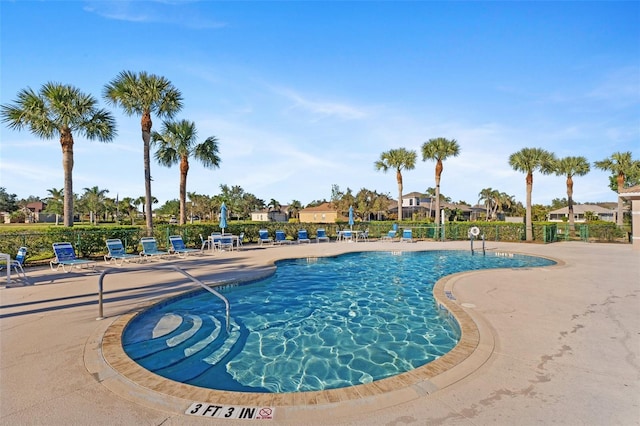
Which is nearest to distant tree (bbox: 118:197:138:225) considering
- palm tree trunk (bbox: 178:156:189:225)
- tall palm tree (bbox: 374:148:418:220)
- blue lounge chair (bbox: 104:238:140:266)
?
palm tree trunk (bbox: 178:156:189:225)

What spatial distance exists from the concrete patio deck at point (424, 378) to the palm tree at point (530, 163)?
848 inches

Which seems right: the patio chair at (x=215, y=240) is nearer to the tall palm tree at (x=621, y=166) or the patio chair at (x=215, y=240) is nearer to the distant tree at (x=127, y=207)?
Result: the tall palm tree at (x=621, y=166)

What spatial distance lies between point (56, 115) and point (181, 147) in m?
7.02

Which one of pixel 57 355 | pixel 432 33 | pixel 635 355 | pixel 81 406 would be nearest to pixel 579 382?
pixel 635 355

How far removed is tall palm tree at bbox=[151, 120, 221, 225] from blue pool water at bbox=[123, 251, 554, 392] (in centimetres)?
1412

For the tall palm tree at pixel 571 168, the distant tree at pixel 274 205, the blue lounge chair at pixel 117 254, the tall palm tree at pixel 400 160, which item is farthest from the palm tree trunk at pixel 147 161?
the distant tree at pixel 274 205

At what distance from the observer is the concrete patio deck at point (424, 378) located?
2912mm

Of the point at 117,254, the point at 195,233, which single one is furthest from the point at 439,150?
the point at 117,254

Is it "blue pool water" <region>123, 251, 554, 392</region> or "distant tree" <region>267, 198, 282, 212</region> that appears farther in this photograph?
"distant tree" <region>267, 198, 282, 212</region>

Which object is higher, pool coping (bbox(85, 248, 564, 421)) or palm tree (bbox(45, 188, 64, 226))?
palm tree (bbox(45, 188, 64, 226))

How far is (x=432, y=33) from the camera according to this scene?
1303 centimetres

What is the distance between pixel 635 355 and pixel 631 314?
2.47 meters

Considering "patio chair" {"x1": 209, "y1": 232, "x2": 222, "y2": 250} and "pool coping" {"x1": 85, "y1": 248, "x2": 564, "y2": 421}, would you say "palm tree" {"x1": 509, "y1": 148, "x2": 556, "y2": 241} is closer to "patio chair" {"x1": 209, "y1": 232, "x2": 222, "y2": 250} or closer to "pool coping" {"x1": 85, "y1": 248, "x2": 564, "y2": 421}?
"patio chair" {"x1": 209, "y1": 232, "x2": 222, "y2": 250}

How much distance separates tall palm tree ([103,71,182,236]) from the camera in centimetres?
1703
